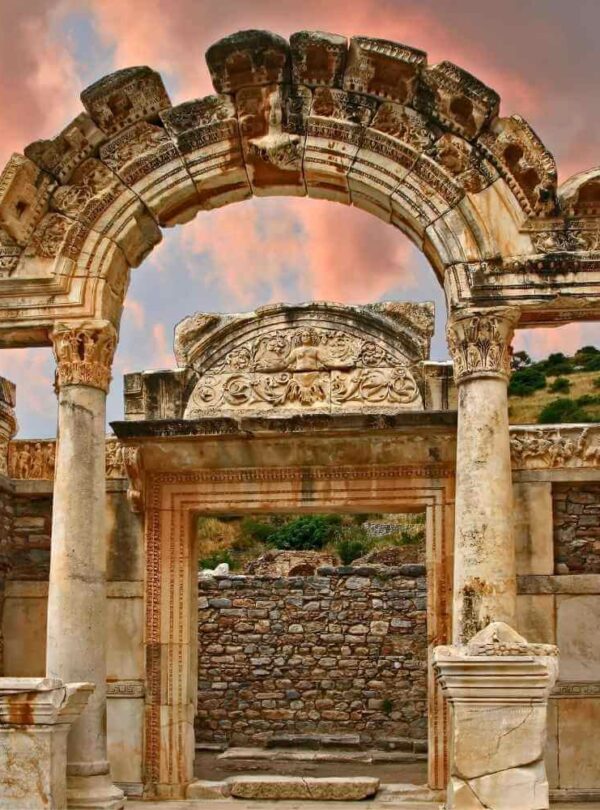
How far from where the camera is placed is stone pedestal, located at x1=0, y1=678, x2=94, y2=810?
8.57 m

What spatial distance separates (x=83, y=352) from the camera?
10.4 metres

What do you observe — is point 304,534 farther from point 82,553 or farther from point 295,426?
point 82,553

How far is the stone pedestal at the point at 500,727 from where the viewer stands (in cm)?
803

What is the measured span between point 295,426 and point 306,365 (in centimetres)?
91

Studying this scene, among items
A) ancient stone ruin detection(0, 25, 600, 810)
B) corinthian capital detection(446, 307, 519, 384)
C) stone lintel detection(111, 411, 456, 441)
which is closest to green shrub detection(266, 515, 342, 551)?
ancient stone ruin detection(0, 25, 600, 810)

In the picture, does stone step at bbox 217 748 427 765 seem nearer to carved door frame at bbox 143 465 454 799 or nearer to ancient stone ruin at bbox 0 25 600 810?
ancient stone ruin at bbox 0 25 600 810

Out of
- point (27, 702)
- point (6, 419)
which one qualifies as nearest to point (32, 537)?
point (6, 419)

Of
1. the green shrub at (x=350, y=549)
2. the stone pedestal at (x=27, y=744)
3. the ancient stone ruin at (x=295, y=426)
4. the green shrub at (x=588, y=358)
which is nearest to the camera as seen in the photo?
the stone pedestal at (x=27, y=744)

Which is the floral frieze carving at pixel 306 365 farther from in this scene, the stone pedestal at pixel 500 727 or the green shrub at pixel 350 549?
the green shrub at pixel 350 549

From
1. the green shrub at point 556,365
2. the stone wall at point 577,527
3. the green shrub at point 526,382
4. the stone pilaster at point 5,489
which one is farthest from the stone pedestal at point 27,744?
the green shrub at point 556,365

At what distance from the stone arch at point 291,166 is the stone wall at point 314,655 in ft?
32.3

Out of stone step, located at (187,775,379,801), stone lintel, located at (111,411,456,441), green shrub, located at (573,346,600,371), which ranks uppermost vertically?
green shrub, located at (573,346,600,371)

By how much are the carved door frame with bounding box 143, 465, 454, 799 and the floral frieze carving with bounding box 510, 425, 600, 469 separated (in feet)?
2.94

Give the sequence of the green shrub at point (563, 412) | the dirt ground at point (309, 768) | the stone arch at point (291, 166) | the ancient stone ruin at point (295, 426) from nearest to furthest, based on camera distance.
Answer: the ancient stone ruin at point (295, 426) → the stone arch at point (291, 166) → the dirt ground at point (309, 768) → the green shrub at point (563, 412)
